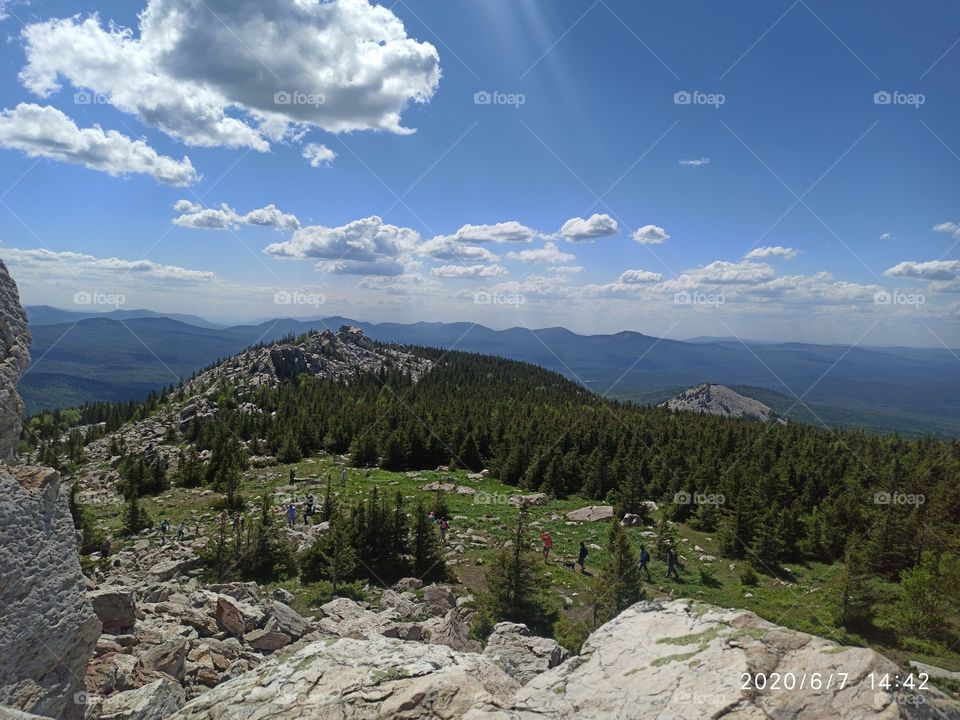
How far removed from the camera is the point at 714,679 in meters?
5.28

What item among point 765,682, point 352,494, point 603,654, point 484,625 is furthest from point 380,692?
point 352,494

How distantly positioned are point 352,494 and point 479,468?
17259mm

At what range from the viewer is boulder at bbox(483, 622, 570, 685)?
11.0 m

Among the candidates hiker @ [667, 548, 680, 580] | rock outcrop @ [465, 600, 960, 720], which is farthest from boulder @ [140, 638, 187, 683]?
hiker @ [667, 548, 680, 580]

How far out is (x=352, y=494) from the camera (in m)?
37.0

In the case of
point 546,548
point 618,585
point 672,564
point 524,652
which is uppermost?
point 618,585

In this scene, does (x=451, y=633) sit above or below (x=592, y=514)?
above

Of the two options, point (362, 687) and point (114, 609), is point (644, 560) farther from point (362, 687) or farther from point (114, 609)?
point (114, 609)

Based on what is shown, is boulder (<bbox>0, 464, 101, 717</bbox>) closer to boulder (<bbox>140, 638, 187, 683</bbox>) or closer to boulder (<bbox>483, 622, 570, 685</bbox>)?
boulder (<bbox>140, 638, 187, 683</bbox>)

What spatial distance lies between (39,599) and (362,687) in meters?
5.54

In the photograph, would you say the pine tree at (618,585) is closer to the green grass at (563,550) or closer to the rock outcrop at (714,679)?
the green grass at (563,550)

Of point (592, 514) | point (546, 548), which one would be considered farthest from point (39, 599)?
point (592, 514)

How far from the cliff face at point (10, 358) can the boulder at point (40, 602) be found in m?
1.25

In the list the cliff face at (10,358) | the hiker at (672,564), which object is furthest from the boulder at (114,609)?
the hiker at (672,564)
